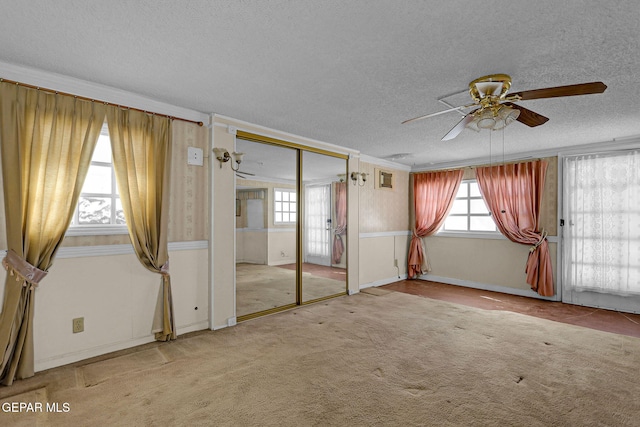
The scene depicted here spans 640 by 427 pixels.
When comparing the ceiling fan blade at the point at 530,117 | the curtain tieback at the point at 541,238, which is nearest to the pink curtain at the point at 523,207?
the curtain tieback at the point at 541,238

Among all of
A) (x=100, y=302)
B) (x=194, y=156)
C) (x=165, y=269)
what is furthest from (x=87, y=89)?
(x=100, y=302)

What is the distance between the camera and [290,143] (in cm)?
439

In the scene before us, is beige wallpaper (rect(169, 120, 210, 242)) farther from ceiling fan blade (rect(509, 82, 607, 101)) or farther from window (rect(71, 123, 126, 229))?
ceiling fan blade (rect(509, 82, 607, 101))

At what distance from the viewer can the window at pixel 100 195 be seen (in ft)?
9.48

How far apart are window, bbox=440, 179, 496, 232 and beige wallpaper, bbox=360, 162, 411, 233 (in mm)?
901

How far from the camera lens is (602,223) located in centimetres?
464

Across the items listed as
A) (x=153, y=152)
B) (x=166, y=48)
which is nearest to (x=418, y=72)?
(x=166, y=48)

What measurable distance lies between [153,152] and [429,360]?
327cm

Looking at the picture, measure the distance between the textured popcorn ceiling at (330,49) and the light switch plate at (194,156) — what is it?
44 centimetres

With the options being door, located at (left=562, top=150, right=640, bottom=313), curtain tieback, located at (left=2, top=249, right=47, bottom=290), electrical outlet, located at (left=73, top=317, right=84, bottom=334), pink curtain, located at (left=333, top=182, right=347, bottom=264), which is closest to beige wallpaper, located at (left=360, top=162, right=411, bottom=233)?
pink curtain, located at (left=333, top=182, right=347, bottom=264)

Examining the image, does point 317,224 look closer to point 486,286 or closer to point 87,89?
point 87,89

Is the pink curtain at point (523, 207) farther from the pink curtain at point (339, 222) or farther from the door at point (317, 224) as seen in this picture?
the door at point (317, 224)

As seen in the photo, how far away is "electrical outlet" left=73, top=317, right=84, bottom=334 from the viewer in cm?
276

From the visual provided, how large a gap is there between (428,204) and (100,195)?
18.3 feet
